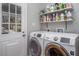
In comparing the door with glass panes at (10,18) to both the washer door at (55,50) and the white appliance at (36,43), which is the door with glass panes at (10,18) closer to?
the white appliance at (36,43)

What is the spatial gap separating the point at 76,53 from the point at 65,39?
0.24m

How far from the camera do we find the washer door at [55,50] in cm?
168

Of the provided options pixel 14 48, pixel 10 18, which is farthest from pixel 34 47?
pixel 10 18

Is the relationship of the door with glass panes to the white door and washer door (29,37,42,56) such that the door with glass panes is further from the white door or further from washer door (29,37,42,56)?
washer door (29,37,42,56)

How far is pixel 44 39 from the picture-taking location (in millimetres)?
1780

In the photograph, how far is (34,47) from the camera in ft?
6.05

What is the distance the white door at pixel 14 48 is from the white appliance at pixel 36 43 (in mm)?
122

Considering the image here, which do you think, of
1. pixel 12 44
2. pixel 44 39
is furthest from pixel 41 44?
pixel 12 44

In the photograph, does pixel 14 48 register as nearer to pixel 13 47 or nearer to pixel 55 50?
pixel 13 47

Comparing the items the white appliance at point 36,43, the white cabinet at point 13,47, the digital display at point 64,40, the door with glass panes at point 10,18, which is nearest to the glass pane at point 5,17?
the door with glass panes at point 10,18

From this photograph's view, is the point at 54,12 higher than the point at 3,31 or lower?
higher

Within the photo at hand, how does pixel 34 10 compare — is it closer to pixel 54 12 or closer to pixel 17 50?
pixel 54 12

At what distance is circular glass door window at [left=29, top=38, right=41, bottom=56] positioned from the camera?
5.99 feet

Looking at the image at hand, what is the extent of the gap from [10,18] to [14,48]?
451mm
